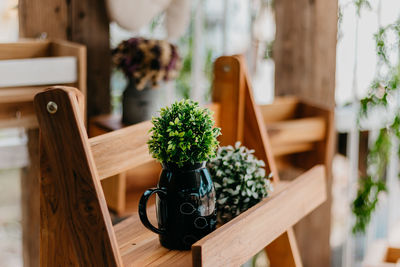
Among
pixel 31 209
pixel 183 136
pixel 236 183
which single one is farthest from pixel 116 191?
pixel 183 136

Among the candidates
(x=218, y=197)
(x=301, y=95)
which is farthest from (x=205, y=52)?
(x=218, y=197)

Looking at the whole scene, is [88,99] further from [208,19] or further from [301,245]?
[301,245]

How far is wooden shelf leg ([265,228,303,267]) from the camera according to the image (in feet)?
4.41

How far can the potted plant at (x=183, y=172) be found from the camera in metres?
1.00

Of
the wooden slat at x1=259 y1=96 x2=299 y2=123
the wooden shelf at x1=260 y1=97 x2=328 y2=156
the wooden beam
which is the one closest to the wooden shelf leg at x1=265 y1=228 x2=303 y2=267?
the wooden shelf at x1=260 y1=97 x2=328 y2=156

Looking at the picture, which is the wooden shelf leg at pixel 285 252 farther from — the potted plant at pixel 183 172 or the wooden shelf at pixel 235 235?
the potted plant at pixel 183 172

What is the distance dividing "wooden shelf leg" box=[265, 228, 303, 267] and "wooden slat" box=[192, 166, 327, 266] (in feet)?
0.40

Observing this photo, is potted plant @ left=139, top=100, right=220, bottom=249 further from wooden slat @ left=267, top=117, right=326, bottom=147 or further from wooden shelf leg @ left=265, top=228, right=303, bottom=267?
wooden slat @ left=267, top=117, right=326, bottom=147

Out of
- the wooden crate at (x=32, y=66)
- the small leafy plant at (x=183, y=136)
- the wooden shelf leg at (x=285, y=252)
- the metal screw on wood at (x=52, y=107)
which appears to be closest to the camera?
the metal screw on wood at (x=52, y=107)

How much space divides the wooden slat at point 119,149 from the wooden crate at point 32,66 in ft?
1.74

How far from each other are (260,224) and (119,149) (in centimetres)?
31

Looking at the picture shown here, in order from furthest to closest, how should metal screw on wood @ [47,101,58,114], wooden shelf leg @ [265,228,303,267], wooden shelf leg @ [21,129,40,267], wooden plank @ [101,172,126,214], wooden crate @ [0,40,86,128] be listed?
wooden shelf leg @ [21,129,40,267]
wooden plank @ [101,172,126,214]
wooden crate @ [0,40,86,128]
wooden shelf leg @ [265,228,303,267]
metal screw on wood @ [47,101,58,114]

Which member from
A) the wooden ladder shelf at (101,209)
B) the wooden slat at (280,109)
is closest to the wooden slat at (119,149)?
the wooden ladder shelf at (101,209)

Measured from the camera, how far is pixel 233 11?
2.37 meters
